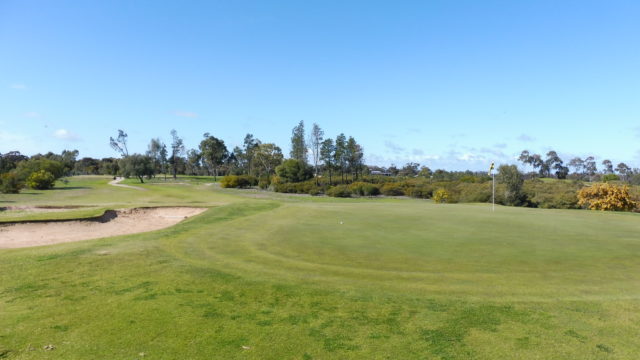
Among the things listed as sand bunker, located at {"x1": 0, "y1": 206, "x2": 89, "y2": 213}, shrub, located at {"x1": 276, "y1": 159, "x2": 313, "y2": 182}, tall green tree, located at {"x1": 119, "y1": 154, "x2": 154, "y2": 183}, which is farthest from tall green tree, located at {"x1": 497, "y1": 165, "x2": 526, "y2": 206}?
tall green tree, located at {"x1": 119, "y1": 154, "x2": 154, "y2": 183}

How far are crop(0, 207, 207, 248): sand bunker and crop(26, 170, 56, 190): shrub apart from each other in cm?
3813

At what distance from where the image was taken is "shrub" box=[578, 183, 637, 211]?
40156 millimetres

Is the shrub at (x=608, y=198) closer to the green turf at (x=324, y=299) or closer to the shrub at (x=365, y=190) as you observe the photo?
the green turf at (x=324, y=299)

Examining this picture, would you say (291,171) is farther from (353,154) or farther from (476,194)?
(476,194)

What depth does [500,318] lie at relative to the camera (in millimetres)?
8273

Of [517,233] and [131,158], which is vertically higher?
[131,158]

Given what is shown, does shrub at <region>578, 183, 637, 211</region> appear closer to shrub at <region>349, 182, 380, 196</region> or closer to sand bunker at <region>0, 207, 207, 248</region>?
shrub at <region>349, 182, 380, 196</region>

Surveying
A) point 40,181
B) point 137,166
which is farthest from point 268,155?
point 40,181

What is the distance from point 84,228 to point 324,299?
23332 millimetres

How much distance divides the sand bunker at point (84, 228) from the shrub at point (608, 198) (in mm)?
45662

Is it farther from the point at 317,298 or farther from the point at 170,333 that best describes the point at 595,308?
the point at 170,333

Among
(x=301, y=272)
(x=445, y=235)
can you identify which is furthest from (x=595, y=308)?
(x=445, y=235)

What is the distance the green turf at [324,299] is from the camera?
7.10 metres

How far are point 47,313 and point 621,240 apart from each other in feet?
75.5
